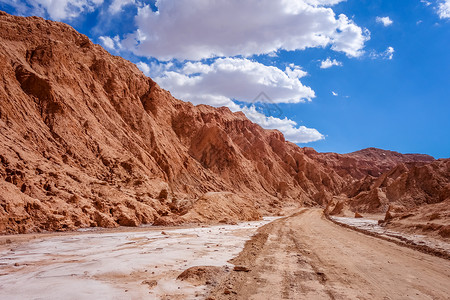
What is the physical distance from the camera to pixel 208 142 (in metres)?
67.2

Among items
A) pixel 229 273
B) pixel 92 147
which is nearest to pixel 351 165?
pixel 92 147

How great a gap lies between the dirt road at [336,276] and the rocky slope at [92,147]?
14.4m

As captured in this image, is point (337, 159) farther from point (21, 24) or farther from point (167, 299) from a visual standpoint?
point (167, 299)

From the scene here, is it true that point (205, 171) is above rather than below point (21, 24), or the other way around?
below

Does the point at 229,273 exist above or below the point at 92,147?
below

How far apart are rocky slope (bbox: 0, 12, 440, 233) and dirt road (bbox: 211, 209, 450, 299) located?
47.2 feet

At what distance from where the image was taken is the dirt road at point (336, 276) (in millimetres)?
5734

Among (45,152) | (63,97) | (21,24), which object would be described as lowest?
(45,152)

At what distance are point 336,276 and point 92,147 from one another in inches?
1160

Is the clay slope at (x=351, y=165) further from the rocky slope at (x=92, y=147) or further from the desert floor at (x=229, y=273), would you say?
the desert floor at (x=229, y=273)

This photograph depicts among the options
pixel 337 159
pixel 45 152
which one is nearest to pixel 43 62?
pixel 45 152

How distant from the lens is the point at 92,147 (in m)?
30.4

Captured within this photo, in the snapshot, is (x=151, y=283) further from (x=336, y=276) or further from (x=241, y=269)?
(x=336, y=276)

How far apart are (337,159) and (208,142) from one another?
90527 millimetres
